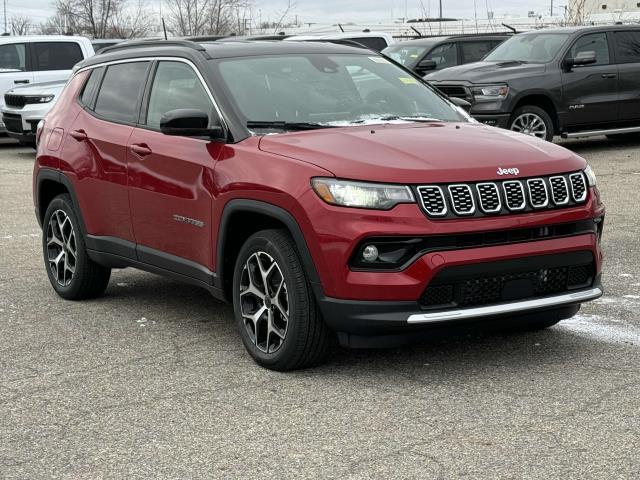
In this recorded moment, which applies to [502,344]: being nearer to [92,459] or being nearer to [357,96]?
[357,96]

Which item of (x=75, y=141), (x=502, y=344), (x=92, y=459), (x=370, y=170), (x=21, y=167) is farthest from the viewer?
(x=21, y=167)

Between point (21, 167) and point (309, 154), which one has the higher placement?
point (309, 154)

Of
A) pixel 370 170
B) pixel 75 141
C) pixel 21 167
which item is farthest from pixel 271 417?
pixel 21 167

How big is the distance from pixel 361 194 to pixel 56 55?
16.4m

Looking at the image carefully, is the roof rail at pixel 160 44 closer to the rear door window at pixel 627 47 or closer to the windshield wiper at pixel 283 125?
the windshield wiper at pixel 283 125

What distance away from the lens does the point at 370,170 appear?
5.26m

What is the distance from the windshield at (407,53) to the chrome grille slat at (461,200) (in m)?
14.1

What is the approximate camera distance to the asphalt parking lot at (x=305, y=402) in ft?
14.5

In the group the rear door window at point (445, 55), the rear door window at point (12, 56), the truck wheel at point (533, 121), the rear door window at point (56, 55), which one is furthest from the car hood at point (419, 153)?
the rear door window at point (12, 56)

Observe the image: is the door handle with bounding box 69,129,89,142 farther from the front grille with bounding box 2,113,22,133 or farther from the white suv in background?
the white suv in background

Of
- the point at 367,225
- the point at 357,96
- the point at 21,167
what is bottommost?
the point at 21,167

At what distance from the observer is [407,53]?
2002 cm

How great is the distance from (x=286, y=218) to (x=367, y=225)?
454 millimetres

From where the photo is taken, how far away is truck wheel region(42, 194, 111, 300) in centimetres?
744
